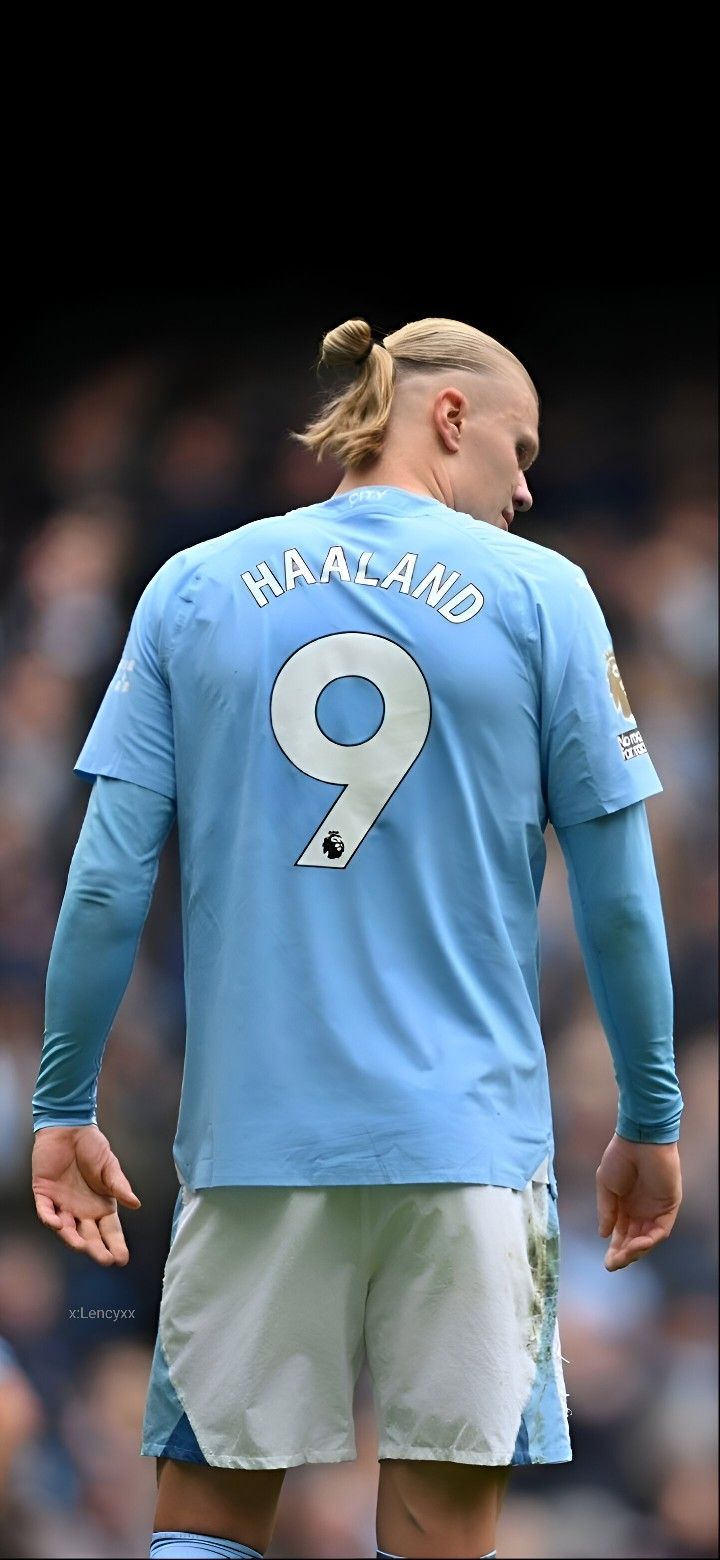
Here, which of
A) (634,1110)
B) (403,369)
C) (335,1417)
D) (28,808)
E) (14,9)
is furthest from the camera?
(28,808)

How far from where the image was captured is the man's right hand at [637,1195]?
5.22 ft

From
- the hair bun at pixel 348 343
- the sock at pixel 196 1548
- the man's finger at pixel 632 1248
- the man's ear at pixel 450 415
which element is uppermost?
the hair bun at pixel 348 343

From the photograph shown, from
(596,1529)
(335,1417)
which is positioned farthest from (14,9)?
(596,1529)

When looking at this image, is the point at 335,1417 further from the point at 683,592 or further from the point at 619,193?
the point at 619,193

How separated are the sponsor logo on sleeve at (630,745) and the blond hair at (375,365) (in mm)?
362

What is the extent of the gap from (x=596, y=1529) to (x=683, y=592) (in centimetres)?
146

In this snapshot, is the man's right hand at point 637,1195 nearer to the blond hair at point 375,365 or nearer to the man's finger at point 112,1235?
the man's finger at point 112,1235

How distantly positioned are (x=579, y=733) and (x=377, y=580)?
0.22m

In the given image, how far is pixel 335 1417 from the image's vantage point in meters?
1.47

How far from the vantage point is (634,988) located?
1562 millimetres

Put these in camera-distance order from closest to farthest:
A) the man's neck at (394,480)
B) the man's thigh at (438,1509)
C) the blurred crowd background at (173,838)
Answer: the man's thigh at (438,1509) → the man's neck at (394,480) → the blurred crowd background at (173,838)

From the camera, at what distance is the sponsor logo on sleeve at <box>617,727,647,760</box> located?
159 centimetres

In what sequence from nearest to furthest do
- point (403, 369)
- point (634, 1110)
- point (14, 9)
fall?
point (634, 1110)
point (403, 369)
point (14, 9)

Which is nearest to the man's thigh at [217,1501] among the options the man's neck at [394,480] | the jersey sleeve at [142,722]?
the jersey sleeve at [142,722]
